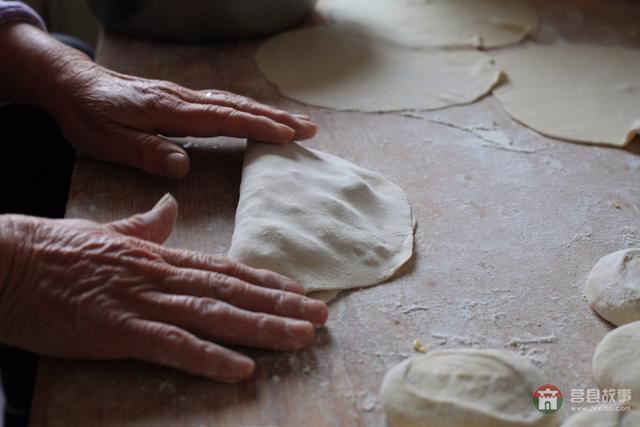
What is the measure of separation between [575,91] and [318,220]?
35.2 inches

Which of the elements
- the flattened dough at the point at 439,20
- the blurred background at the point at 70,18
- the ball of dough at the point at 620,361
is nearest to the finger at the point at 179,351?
the ball of dough at the point at 620,361

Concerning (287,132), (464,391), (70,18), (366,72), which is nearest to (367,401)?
(464,391)

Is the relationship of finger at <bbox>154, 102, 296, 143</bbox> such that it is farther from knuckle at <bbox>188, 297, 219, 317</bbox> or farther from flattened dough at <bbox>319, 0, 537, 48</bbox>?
flattened dough at <bbox>319, 0, 537, 48</bbox>

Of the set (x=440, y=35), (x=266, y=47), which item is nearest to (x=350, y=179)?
(x=266, y=47)

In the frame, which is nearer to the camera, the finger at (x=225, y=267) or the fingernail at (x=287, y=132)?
the finger at (x=225, y=267)

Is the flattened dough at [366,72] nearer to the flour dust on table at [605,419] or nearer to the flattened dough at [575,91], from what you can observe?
the flattened dough at [575,91]

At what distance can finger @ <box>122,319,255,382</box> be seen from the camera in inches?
34.6

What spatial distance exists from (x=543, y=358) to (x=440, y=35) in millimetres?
1214

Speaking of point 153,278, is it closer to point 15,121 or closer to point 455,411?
point 455,411

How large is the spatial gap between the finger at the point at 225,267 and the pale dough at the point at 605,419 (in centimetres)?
41

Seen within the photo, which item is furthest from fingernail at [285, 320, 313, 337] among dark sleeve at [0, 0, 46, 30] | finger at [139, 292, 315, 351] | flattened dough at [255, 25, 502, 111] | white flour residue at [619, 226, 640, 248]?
dark sleeve at [0, 0, 46, 30]

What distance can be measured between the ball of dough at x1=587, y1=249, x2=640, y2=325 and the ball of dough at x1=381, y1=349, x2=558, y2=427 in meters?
0.21

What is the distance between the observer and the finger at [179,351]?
0.88 metres

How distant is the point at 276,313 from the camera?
3.14 feet
